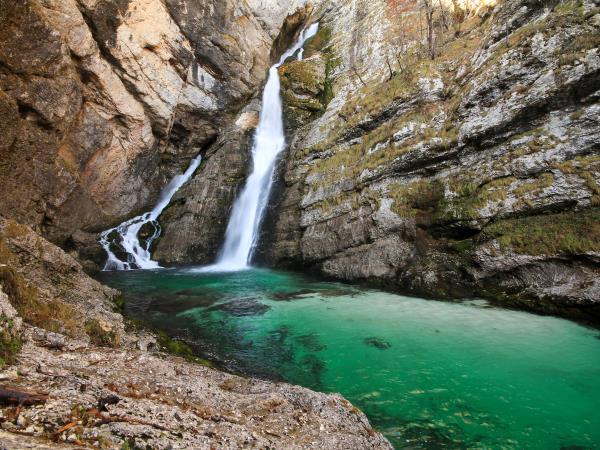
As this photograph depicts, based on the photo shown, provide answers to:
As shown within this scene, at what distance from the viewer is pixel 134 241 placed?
24391mm

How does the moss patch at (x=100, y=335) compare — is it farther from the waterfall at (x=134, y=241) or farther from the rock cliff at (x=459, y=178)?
the waterfall at (x=134, y=241)

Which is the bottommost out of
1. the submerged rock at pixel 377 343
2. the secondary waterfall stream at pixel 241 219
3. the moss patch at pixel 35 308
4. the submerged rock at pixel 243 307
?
the submerged rock at pixel 243 307

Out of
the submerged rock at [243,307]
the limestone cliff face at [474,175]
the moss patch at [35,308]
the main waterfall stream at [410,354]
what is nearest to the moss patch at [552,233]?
the limestone cliff face at [474,175]

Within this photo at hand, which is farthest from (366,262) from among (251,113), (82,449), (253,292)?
(251,113)

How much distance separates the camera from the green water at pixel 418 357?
5613 millimetres

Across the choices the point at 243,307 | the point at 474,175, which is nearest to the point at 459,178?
the point at 474,175

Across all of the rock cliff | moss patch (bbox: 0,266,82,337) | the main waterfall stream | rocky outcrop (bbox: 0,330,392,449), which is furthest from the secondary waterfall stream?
rocky outcrop (bbox: 0,330,392,449)

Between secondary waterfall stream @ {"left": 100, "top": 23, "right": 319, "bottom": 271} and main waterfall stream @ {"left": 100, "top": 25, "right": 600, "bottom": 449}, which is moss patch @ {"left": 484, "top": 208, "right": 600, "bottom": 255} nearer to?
main waterfall stream @ {"left": 100, "top": 25, "right": 600, "bottom": 449}

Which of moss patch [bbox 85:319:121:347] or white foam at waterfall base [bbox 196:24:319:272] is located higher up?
white foam at waterfall base [bbox 196:24:319:272]

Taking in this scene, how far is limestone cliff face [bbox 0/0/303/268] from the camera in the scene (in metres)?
17.5

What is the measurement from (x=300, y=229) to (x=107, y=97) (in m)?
16.1

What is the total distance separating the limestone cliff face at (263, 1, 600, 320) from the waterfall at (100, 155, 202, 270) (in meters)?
8.62

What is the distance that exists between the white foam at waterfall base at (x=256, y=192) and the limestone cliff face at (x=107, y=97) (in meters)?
4.34

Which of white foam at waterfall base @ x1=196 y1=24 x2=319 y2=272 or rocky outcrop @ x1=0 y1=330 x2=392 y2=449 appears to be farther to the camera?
white foam at waterfall base @ x1=196 y1=24 x2=319 y2=272
